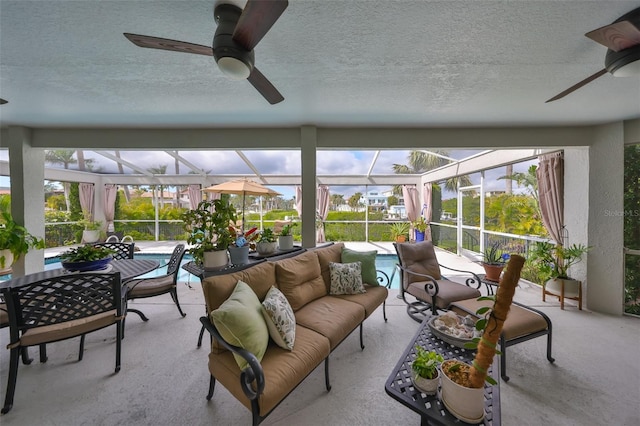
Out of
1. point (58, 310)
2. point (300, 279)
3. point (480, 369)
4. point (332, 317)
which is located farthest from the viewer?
point (300, 279)

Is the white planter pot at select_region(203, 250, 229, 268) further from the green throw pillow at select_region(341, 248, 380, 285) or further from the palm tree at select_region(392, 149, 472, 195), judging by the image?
the palm tree at select_region(392, 149, 472, 195)

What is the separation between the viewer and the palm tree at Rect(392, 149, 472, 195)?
5517 millimetres

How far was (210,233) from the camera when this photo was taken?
6.59 feet

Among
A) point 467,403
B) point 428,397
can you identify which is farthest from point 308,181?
point 467,403

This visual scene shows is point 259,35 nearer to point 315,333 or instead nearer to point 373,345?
point 315,333

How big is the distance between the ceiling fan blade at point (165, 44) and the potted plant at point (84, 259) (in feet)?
6.73

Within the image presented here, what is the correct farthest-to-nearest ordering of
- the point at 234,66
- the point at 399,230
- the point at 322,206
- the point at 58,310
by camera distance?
the point at 322,206
the point at 399,230
the point at 58,310
the point at 234,66

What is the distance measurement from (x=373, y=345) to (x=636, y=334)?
9.42 feet

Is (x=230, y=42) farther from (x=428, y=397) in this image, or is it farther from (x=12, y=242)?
(x=12, y=242)

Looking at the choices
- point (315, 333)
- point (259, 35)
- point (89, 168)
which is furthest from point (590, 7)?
point (89, 168)

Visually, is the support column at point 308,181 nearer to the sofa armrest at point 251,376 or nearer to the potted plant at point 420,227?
the sofa armrest at point 251,376

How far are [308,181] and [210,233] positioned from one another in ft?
5.48

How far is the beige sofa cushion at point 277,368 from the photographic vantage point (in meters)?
1.22

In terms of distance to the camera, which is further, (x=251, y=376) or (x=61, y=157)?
(x=61, y=157)
